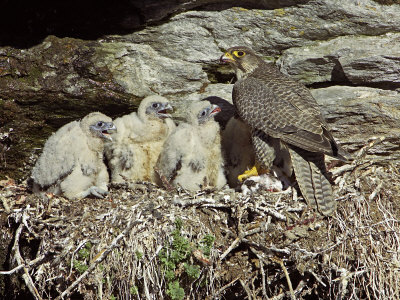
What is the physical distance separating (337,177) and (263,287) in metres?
1.62

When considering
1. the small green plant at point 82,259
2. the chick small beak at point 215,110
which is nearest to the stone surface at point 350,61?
the chick small beak at point 215,110

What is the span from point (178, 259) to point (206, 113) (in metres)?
1.85

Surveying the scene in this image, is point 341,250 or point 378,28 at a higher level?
point 378,28

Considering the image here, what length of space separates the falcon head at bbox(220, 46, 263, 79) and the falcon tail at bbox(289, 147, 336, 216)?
3.73ft

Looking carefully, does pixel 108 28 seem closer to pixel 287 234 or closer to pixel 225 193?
pixel 225 193

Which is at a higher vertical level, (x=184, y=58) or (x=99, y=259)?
(x=184, y=58)

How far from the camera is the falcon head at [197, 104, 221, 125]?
241 inches

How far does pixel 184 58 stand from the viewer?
6426 mm

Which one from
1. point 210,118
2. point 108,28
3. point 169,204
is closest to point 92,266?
point 169,204

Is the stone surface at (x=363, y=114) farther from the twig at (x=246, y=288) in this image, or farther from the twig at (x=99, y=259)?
the twig at (x=99, y=259)

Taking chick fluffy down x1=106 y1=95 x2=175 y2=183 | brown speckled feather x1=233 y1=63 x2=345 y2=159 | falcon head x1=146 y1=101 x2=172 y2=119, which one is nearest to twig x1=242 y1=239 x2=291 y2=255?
brown speckled feather x1=233 y1=63 x2=345 y2=159

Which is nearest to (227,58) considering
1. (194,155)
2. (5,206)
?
(194,155)

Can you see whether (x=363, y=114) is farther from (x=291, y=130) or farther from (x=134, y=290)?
(x=134, y=290)

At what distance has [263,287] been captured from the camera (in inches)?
195
